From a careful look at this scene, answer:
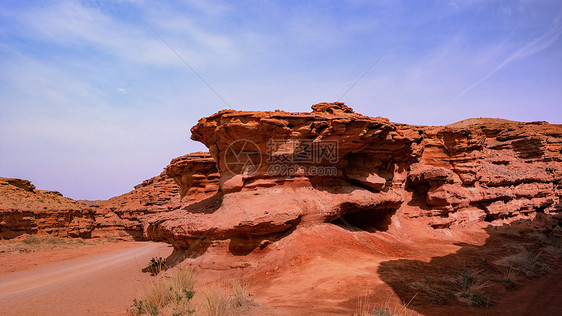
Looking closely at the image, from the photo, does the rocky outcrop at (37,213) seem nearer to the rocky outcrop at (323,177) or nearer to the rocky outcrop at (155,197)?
the rocky outcrop at (155,197)

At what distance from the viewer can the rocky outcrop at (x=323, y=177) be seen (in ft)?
29.9

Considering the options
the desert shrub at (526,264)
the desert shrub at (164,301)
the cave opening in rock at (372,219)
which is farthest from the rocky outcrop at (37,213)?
the desert shrub at (526,264)

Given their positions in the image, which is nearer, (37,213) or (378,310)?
(378,310)

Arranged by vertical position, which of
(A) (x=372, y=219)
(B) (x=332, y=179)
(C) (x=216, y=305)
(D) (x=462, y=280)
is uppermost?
(B) (x=332, y=179)

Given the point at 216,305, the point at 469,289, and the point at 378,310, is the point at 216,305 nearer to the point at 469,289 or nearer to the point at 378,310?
the point at 378,310

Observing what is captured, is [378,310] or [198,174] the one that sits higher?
[198,174]

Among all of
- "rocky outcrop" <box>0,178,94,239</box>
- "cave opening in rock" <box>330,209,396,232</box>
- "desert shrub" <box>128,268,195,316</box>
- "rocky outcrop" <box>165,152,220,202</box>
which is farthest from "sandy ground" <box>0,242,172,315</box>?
"rocky outcrop" <box>0,178,94,239</box>

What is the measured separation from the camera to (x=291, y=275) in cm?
705

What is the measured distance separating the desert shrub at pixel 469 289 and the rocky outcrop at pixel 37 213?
91.7 feet

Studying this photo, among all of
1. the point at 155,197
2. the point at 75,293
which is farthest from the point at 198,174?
the point at 155,197

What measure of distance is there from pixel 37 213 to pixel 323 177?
24939mm

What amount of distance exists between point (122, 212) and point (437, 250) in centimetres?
3087

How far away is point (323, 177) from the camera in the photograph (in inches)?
418

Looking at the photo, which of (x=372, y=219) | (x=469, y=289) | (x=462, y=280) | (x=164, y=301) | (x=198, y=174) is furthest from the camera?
(x=198, y=174)
